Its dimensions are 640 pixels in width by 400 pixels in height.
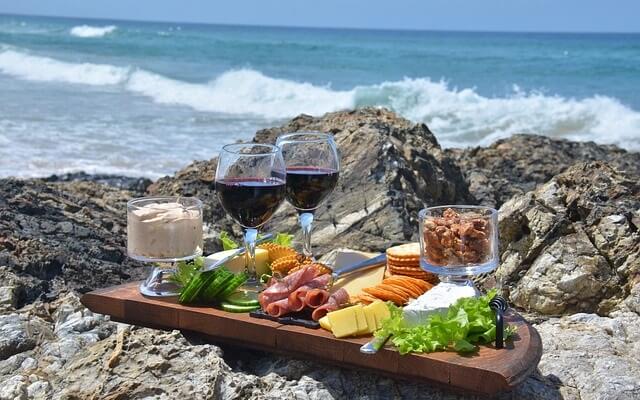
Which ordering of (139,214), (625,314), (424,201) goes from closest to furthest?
(139,214) → (625,314) → (424,201)

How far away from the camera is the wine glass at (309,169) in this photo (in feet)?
13.1

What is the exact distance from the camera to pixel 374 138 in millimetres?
6590

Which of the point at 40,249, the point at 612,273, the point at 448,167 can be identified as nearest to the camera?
the point at 612,273

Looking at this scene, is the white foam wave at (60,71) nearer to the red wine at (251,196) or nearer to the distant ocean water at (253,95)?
the distant ocean water at (253,95)

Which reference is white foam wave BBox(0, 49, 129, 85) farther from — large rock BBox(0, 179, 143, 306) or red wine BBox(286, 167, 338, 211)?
red wine BBox(286, 167, 338, 211)

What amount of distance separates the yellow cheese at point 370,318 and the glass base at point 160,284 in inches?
31.8

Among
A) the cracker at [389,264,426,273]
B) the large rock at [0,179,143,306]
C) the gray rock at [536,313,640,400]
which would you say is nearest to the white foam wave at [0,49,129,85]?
the large rock at [0,179,143,306]

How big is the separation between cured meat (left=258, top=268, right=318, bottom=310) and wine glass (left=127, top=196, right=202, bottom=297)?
0.36m

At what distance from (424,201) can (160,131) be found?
1638 centimetres

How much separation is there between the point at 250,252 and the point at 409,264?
2.07ft

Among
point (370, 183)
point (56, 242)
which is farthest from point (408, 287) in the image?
point (370, 183)

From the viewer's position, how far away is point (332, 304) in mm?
3428

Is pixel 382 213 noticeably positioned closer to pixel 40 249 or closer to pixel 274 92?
pixel 40 249

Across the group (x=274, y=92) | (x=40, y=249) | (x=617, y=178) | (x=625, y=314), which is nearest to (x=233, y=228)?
(x=40, y=249)
